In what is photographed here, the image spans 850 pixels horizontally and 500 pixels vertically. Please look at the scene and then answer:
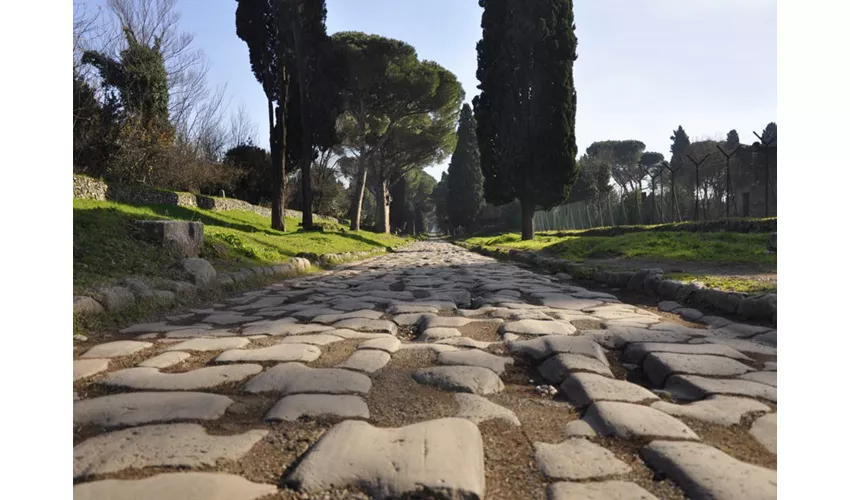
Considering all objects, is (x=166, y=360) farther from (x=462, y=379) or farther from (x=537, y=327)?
A: (x=537, y=327)

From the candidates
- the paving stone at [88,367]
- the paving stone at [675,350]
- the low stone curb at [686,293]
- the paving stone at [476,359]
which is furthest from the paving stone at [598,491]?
the low stone curb at [686,293]

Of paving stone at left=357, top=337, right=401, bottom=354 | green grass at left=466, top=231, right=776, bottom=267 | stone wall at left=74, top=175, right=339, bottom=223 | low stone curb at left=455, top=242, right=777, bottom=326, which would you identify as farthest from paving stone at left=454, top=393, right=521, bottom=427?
stone wall at left=74, top=175, right=339, bottom=223

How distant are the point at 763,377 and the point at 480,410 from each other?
1.32 m

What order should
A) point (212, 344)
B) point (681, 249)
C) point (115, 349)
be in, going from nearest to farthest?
point (115, 349) < point (212, 344) < point (681, 249)

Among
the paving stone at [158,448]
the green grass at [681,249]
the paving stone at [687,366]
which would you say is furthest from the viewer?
the green grass at [681,249]

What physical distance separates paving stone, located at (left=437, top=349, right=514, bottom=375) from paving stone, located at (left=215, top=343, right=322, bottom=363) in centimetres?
63

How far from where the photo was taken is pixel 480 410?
1741 millimetres

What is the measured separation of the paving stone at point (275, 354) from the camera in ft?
7.84

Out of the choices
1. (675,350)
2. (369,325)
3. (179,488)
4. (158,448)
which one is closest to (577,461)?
(179,488)

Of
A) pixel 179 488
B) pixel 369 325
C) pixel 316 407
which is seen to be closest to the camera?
pixel 179 488

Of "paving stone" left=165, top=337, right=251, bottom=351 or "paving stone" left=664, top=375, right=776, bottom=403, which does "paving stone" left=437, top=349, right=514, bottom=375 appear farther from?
"paving stone" left=165, top=337, right=251, bottom=351

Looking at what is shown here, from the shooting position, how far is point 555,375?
86.1 inches

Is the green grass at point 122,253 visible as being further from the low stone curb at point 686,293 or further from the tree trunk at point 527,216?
the tree trunk at point 527,216

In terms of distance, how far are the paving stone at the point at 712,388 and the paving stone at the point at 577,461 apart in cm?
73
